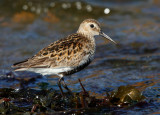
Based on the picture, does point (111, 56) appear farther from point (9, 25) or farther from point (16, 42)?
point (9, 25)

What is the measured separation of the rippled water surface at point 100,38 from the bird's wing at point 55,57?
2.95 ft

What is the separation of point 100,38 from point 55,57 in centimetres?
544

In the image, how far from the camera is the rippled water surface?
26.4ft

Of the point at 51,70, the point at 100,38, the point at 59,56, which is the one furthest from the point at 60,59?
the point at 100,38

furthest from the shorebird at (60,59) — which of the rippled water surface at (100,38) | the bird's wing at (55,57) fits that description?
the rippled water surface at (100,38)

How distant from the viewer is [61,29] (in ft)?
43.9

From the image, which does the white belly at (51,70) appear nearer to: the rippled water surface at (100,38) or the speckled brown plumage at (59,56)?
the speckled brown plumage at (59,56)

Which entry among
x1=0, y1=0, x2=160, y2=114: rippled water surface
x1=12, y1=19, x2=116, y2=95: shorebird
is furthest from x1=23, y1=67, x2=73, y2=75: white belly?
x1=0, y1=0, x2=160, y2=114: rippled water surface

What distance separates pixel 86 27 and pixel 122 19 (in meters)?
6.77

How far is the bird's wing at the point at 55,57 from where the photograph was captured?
6816 mm

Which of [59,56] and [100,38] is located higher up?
[100,38]

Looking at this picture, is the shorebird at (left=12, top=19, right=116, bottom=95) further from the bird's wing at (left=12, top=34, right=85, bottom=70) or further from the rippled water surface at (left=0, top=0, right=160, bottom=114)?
the rippled water surface at (left=0, top=0, right=160, bottom=114)

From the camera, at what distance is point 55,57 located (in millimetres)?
6879

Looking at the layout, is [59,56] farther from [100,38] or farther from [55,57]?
[100,38]
